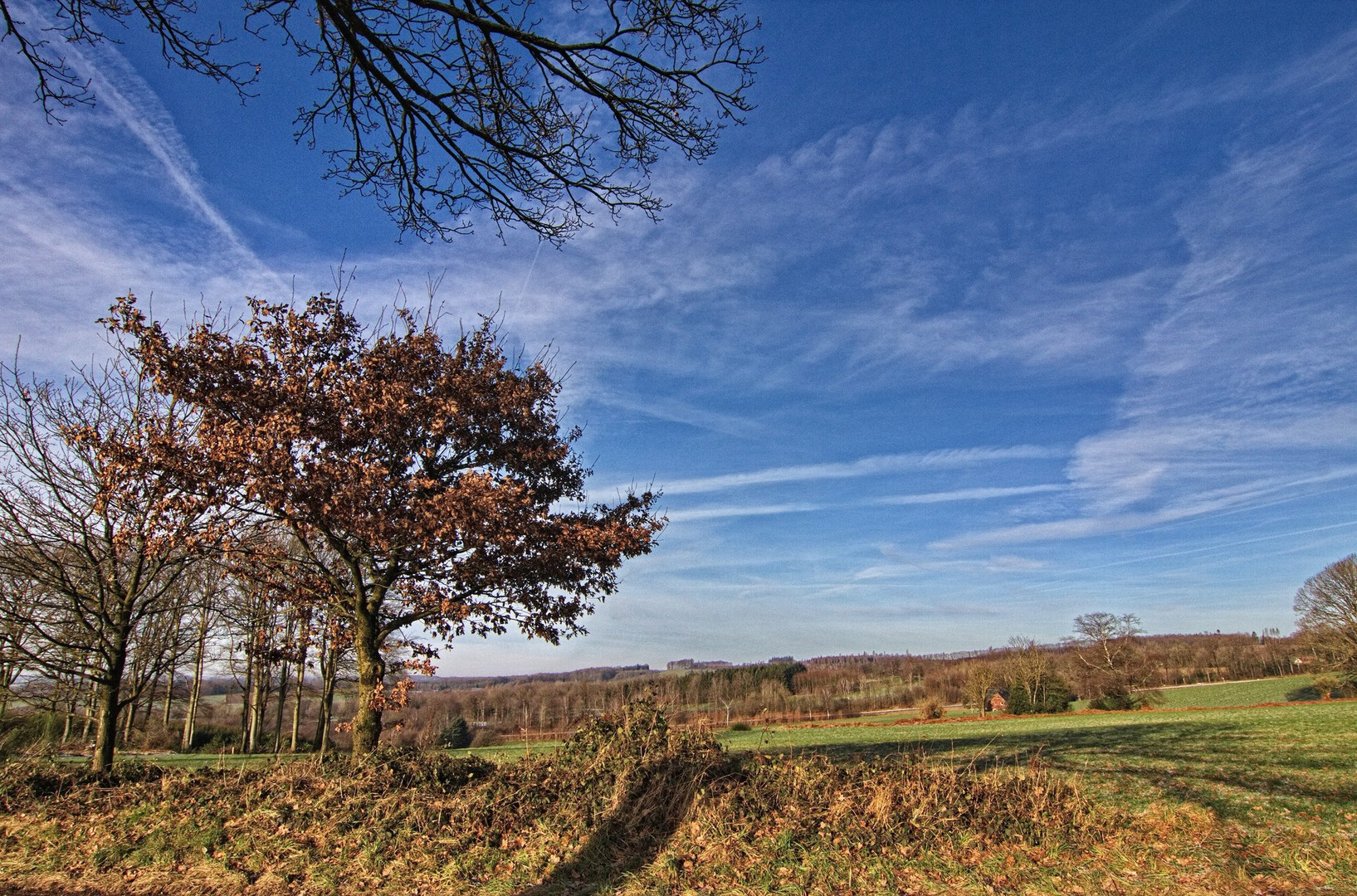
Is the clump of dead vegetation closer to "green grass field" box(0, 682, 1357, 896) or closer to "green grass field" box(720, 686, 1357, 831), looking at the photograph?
"green grass field" box(0, 682, 1357, 896)

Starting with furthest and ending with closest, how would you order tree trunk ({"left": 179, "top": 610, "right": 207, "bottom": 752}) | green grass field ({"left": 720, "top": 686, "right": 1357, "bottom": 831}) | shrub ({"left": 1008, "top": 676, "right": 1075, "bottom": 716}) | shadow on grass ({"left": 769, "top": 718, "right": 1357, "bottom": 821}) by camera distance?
1. shrub ({"left": 1008, "top": 676, "right": 1075, "bottom": 716})
2. tree trunk ({"left": 179, "top": 610, "right": 207, "bottom": 752})
3. shadow on grass ({"left": 769, "top": 718, "right": 1357, "bottom": 821})
4. green grass field ({"left": 720, "top": 686, "right": 1357, "bottom": 831})

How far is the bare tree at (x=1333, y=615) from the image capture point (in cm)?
3844

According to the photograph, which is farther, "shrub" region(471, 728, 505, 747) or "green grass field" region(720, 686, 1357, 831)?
"shrub" region(471, 728, 505, 747)

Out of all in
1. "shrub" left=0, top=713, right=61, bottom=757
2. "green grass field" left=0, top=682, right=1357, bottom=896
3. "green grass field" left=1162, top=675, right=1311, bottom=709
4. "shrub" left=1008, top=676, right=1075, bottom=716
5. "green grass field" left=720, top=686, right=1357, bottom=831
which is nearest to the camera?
"green grass field" left=0, top=682, right=1357, bottom=896

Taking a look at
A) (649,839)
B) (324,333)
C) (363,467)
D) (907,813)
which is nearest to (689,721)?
(649,839)

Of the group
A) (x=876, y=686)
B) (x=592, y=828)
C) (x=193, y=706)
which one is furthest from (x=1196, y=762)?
(x=876, y=686)

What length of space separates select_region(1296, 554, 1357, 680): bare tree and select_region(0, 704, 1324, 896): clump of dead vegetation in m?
43.3

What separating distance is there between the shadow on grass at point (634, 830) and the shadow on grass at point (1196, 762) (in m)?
2.68

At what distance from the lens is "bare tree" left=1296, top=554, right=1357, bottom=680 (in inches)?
1513

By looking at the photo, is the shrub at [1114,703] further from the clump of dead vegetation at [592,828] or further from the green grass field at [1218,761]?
the clump of dead vegetation at [592,828]

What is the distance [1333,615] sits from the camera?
4184 cm

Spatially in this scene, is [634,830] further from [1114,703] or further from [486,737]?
[1114,703]

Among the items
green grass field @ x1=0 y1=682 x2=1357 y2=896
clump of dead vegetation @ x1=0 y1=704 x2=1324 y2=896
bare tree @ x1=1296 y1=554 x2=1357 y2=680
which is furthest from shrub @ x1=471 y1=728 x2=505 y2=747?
bare tree @ x1=1296 y1=554 x2=1357 y2=680

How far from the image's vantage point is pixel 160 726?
34500 millimetres
